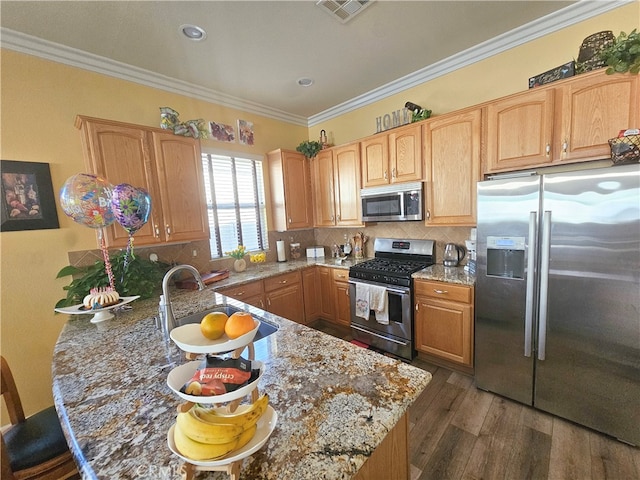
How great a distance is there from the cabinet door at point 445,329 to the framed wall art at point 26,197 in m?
3.19

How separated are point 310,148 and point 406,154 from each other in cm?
133

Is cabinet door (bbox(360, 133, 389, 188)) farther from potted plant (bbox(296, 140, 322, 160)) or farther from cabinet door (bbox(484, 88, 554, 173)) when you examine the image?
cabinet door (bbox(484, 88, 554, 173))

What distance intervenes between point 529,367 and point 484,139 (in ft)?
5.96

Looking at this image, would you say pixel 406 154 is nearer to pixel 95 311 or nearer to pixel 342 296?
pixel 342 296

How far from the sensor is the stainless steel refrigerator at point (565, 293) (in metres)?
1.50

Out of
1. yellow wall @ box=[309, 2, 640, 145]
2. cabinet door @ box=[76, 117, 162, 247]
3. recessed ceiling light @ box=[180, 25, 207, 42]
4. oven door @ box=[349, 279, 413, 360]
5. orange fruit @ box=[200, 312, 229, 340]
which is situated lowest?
oven door @ box=[349, 279, 413, 360]

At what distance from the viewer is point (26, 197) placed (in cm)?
192

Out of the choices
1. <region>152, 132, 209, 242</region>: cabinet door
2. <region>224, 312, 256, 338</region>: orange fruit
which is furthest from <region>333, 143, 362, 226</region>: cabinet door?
<region>224, 312, 256, 338</region>: orange fruit

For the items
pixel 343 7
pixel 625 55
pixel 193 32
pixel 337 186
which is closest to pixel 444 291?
pixel 337 186

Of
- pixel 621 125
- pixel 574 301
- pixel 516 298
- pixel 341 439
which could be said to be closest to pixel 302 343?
pixel 341 439

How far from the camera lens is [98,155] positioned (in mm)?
1986

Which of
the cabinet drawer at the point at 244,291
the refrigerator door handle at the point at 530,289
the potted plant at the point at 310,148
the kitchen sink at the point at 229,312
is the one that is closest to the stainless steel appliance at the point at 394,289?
the refrigerator door handle at the point at 530,289

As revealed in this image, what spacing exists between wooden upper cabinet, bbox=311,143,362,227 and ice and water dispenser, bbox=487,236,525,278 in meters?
1.46

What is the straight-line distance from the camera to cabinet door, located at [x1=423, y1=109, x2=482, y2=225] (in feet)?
7.33
